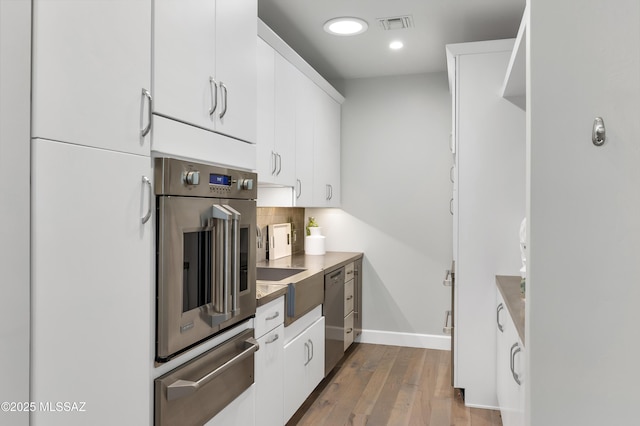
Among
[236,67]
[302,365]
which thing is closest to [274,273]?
[302,365]

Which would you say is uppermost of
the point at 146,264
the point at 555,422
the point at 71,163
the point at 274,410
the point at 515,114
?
the point at 515,114

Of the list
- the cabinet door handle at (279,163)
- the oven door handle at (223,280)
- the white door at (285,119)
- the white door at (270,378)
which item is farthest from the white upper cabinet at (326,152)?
the oven door handle at (223,280)

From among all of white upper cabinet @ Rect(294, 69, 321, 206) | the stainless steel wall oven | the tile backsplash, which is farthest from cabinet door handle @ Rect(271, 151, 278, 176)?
the stainless steel wall oven

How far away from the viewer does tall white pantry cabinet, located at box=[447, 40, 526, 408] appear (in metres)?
2.90

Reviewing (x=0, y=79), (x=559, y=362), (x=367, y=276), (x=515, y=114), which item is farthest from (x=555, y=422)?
(x=367, y=276)

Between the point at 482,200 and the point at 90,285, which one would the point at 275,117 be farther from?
the point at 90,285

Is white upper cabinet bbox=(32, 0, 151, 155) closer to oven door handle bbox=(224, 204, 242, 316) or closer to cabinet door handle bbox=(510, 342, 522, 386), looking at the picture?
oven door handle bbox=(224, 204, 242, 316)

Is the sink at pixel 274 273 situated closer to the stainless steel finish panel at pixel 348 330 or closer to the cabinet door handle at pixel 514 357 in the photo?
the stainless steel finish panel at pixel 348 330

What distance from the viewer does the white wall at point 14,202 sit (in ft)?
3.25

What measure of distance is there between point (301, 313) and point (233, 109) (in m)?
1.32

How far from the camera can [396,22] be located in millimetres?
3109

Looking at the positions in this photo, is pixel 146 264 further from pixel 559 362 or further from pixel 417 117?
pixel 417 117

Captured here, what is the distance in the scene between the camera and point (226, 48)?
73.2 inches

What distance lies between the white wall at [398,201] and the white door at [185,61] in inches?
112
